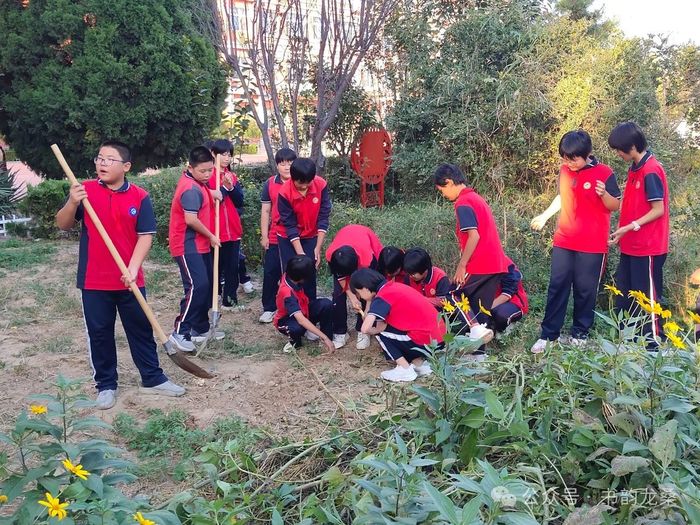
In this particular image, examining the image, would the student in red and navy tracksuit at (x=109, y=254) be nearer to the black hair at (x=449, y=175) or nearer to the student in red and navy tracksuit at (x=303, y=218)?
the student in red and navy tracksuit at (x=303, y=218)

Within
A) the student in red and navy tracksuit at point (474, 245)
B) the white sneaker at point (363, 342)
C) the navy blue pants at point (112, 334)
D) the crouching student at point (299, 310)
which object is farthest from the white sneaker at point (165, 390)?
the student in red and navy tracksuit at point (474, 245)

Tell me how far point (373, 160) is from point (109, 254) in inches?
221

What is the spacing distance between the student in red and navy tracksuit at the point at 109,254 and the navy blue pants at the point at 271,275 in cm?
173

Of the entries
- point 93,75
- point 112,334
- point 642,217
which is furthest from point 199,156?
point 93,75

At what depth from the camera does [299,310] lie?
15.1 feet

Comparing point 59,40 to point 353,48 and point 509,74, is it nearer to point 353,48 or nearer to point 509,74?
point 353,48

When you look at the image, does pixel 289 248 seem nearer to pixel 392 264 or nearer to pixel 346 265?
pixel 346 265

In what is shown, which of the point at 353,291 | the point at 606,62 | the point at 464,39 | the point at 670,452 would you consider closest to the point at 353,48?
the point at 464,39

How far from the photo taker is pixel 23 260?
753 centimetres

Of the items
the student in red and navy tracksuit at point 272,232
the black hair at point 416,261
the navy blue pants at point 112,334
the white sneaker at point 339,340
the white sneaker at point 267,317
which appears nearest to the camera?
the navy blue pants at point 112,334

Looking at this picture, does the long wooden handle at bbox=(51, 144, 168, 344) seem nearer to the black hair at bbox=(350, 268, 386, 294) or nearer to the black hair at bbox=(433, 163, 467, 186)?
the black hair at bbox=(350, 268, 386, 294)

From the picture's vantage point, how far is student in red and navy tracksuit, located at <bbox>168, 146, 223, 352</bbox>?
4.73 meters

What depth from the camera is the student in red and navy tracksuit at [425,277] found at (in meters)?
4.54

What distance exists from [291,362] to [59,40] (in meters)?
8.12
